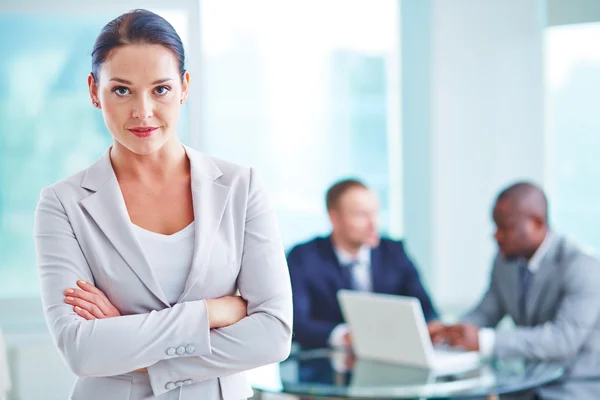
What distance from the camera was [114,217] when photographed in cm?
187

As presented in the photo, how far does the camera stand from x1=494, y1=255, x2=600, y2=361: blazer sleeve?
3865 mm

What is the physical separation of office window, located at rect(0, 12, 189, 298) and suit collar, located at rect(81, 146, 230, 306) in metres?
3.50

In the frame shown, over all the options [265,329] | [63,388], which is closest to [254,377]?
[63,388]

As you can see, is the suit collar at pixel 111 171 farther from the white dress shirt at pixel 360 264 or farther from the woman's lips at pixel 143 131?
the white dress shirt at pixel 360 264

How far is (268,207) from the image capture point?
1987mm

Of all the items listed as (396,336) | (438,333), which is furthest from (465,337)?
(396,336)

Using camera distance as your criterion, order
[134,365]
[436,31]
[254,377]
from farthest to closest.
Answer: [436,31] → [254,377] → [134,365]

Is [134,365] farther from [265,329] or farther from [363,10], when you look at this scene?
[363,10]

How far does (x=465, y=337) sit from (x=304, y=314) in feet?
2.97

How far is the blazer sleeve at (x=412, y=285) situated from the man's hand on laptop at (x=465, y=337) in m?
0.74

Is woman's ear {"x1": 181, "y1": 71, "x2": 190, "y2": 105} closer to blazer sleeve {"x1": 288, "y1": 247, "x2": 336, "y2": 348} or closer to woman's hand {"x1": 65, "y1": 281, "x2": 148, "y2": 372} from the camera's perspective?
woman's hand {"x1": 65, "y1": 281, "x2": 148, "y2": 372}

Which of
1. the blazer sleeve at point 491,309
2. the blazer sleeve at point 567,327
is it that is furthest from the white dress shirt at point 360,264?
the blazer sleeve at point 567,327

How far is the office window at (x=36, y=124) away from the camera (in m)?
5.32

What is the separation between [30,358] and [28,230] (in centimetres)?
159
